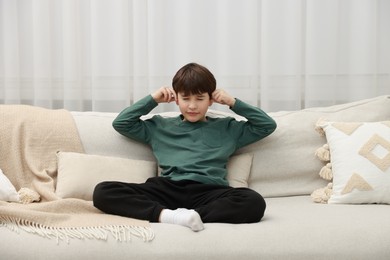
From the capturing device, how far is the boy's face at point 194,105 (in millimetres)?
2471

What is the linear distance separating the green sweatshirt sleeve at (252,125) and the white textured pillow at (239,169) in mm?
57

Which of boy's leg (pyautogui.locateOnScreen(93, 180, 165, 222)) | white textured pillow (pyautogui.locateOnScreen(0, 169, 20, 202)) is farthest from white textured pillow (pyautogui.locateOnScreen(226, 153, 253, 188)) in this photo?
white textured pillow (pyautogui.locateOnScreen(0, 169, 20, 202))

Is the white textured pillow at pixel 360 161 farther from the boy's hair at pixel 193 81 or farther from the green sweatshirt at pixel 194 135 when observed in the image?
Answer: the boy's hair at pixel 193 81

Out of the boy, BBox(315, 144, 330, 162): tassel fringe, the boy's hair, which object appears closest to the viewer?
the boy

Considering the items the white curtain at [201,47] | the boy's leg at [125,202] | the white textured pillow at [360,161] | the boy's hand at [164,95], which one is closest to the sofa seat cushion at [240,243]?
the boy's leg at [125,202]

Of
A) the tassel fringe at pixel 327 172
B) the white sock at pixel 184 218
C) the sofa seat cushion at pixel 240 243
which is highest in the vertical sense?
the tassel fringe at pixel 327 172

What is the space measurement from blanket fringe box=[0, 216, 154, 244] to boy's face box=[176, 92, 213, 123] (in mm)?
667

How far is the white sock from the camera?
195cm

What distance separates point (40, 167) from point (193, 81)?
0.72 meters

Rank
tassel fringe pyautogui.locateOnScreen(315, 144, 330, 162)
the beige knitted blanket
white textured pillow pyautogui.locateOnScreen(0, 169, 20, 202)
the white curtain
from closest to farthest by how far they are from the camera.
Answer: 1. the beige knitted blanket
2. white textured pillow pyautogui.locateOnScreen(0, 169, 20, 202)
3. tassel fringe pyautogui.locateOnScreen(315, 144, 330, 162)
4. the white curtain

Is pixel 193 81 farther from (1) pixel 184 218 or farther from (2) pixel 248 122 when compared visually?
(1) pixel 184 218

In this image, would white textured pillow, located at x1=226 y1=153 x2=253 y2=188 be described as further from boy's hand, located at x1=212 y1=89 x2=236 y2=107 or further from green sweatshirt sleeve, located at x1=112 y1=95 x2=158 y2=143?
green sweatshirt sleeve, located at x1=112 y1=95 x2=158 y2=143

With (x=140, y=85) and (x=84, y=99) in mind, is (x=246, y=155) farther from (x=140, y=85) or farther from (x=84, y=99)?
(x=84, y=99)

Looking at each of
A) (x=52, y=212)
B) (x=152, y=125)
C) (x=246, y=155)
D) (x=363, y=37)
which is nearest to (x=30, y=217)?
(x=52, y=212)
